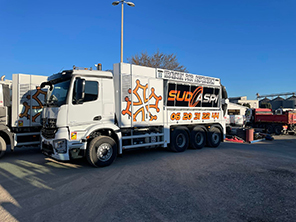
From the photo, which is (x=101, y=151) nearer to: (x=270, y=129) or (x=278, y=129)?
(x=278, y=129)

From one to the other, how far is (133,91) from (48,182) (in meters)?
4.08

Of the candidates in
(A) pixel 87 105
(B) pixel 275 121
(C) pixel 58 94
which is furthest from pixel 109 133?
(B) pixel 275 121

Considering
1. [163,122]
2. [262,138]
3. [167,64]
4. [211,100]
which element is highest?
[167,64]

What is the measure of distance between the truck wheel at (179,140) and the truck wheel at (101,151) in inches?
121

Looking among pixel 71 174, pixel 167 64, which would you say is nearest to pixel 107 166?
pixel 71 174

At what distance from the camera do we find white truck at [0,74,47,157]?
8188mm

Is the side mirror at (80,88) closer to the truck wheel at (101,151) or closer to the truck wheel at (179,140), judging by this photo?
the truck wheel at (101,151)

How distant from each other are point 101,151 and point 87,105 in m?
1.56

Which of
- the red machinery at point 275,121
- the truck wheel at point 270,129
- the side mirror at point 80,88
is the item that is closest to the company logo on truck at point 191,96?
the side mirror at point 80,88

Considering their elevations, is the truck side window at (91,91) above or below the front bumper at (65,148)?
above

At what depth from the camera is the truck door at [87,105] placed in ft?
21.7

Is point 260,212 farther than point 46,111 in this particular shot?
No

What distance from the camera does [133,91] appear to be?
7996mm

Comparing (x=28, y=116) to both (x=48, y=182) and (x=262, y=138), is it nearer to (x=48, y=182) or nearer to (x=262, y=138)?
(x=48, y=182)
